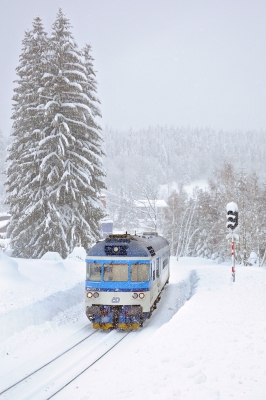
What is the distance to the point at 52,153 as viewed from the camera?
81.7 ft

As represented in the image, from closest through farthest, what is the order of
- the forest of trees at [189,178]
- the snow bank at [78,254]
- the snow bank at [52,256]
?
the snow bank at [52,256]
the snow bank at [78,254]
the forest of trees at [189,178]

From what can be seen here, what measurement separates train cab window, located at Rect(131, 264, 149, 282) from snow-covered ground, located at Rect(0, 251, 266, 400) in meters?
1.73

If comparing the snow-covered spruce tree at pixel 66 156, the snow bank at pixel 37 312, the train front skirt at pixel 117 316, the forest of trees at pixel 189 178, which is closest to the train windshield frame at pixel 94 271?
the train front skirt at pixel 117 316

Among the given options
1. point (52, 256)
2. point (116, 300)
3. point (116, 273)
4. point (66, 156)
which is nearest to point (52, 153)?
point (66, 156)

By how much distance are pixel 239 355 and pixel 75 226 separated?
60.2 feet

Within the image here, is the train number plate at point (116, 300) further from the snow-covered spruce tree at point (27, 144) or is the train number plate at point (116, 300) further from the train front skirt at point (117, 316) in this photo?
the snow-covered spruce tree at point (27, 144)

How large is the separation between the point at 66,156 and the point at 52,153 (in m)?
1.36

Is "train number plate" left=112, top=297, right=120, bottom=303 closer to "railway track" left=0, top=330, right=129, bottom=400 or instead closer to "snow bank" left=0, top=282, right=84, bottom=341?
"railway track" left=0, top=330, right=129, bottom=400

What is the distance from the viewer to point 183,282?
Answer: 2422 cm

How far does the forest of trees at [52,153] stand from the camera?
25016 millimetres

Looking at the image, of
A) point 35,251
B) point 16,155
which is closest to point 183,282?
point 35,251

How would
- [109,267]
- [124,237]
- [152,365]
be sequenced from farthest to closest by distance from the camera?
[124,237]
[109,267]
[152,365]

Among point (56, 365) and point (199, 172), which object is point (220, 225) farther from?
point (199, 172)

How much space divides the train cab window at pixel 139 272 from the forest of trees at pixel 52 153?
1180cm
